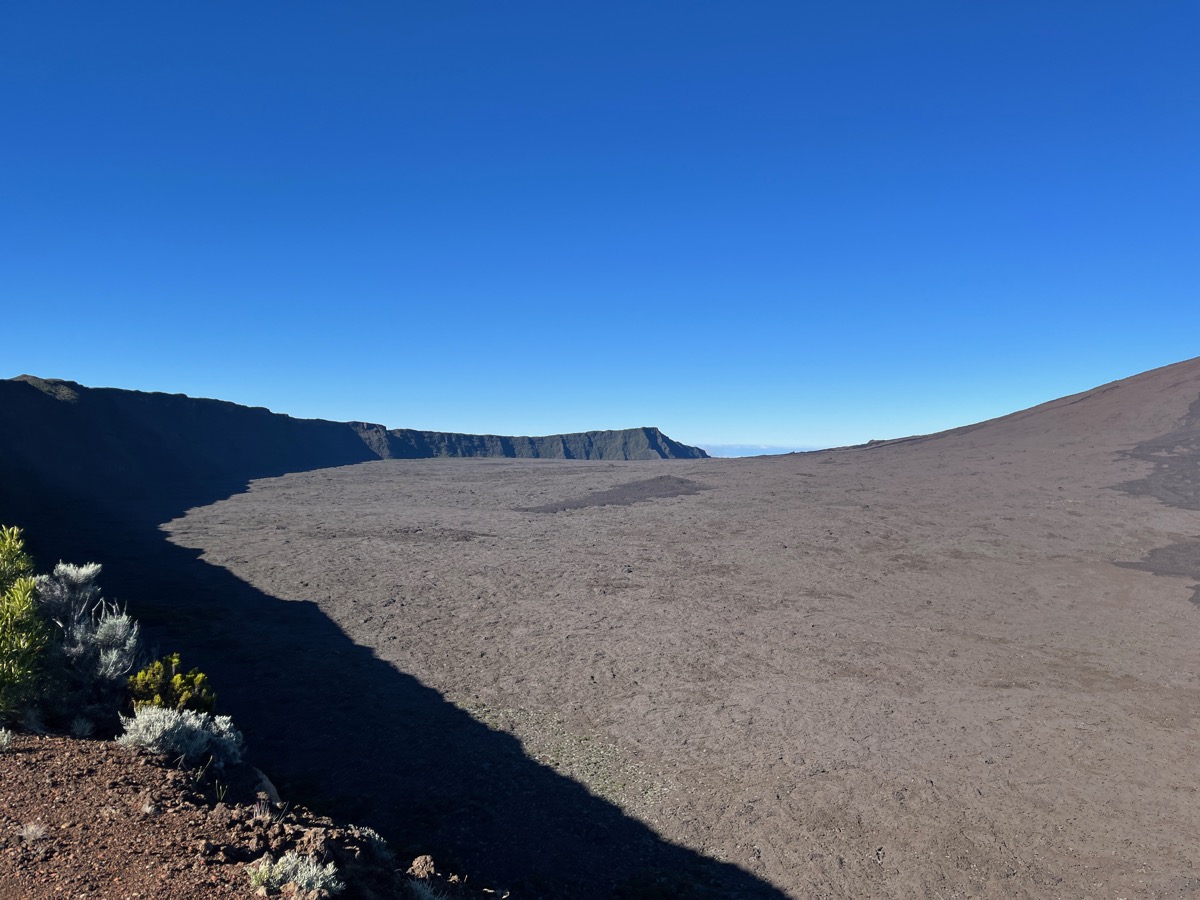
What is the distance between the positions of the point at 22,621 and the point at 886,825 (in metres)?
9.97

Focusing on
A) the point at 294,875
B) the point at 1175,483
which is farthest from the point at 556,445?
the point at 294,875

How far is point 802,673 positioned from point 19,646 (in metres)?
12.9

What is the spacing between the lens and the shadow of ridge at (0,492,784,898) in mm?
7129

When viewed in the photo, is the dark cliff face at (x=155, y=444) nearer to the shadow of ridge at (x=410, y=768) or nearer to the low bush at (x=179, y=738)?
the shadow of ridge at (x=410, y=768)

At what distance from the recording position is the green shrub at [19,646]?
5.26m

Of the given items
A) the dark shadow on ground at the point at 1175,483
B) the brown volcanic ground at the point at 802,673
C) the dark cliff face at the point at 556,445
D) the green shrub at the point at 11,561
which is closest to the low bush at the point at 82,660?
the green shrub at the point at 11,561

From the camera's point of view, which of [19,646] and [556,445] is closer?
[19,646]

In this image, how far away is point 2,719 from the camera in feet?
17.1

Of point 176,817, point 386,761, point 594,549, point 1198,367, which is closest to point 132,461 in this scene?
point 594,549

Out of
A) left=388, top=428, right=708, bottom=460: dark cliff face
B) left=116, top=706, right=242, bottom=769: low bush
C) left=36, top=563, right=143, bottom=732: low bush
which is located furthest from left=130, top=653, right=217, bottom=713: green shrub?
left=388, top=428, right=708, bottom=460: dark cliff face

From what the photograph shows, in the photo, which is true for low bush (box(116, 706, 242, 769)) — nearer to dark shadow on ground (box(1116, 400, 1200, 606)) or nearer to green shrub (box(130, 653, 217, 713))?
green shrub (box(130, 653, 217, 713))

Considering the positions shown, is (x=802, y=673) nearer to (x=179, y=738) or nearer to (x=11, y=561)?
(x=179, y=738)

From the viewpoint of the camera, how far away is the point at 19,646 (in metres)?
5.43

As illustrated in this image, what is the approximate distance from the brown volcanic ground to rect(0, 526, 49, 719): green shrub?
13.7 ft
